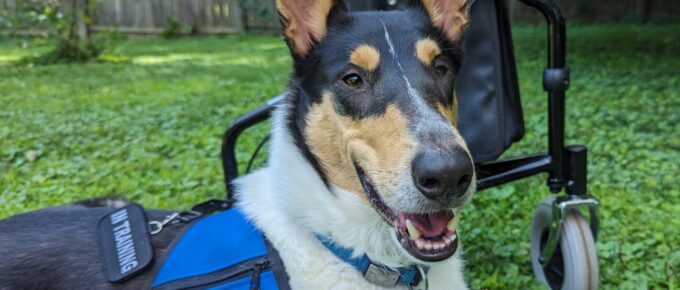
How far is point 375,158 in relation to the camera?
208 centimetres

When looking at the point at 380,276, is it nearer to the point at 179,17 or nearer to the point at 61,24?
the point at 61,24

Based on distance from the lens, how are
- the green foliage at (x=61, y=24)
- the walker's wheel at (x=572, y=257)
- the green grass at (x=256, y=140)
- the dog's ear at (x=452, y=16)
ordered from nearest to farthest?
the dog's ear at (x=452, y=16)
the walker's wheel at (x=572, y=257)
the green grass at (x=256, y=140)
the green foliage at (x=61, y=24)

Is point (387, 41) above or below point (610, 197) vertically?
above

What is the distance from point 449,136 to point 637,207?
9.11 ft

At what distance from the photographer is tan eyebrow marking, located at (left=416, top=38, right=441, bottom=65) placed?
2.33m

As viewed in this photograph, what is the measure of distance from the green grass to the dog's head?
0.44 meters

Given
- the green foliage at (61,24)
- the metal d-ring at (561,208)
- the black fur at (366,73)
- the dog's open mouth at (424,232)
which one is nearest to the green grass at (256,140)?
the metal d-ring at (561,208)

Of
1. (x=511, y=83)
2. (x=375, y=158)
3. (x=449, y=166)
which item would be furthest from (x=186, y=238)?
(x=511, y=83)

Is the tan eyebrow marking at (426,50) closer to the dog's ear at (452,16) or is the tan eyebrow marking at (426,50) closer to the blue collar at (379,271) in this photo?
the dog's ear at (452,16)

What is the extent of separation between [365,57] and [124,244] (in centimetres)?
108

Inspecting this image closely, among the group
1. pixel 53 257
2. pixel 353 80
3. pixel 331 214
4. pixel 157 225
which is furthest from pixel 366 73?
pixel 53 257

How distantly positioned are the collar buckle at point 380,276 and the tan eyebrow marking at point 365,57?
702 mm

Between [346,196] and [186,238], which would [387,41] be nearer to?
[346,196]

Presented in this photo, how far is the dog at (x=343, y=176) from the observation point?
81.0 inches
